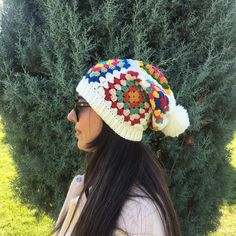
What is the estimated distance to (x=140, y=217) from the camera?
1727 millimetres

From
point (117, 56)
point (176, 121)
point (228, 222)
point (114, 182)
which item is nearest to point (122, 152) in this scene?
point (114, 182)

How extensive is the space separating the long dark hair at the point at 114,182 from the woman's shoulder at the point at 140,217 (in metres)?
0.03

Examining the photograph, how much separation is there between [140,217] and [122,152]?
1.14 ft

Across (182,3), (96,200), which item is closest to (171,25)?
(182,3)

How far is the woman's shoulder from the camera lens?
67.6 inches

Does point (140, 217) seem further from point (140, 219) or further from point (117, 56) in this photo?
point (117, 56)

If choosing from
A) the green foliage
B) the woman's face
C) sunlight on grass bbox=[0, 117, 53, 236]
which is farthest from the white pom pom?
sunlight on grass bbox=[0, 117, 53, 236]

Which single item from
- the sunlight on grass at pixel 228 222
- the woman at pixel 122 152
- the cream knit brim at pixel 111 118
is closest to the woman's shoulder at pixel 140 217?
the woman at pixel 122 152

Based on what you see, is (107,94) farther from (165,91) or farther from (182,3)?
(182,3)

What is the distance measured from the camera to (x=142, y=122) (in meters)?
1.97

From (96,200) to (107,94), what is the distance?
1.58ft

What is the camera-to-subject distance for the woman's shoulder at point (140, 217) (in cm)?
172

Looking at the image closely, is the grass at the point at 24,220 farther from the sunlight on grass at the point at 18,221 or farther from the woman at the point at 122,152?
the woman at the point at 122,152

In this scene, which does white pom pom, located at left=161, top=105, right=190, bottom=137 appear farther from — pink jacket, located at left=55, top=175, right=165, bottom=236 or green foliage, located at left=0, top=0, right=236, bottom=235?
green foliage, located at left=0, top=0, right=236, bottom=235
